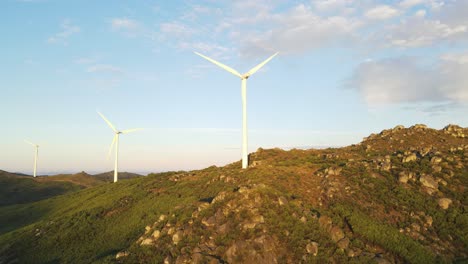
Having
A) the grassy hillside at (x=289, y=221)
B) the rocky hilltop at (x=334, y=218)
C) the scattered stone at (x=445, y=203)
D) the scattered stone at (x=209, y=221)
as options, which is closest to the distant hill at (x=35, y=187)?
the grassy hillside at (x=289, y=221)

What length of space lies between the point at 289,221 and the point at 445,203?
17689 mm

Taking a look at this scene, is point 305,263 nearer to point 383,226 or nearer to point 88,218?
point 383,226

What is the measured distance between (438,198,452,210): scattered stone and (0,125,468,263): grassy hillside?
95 millimetres

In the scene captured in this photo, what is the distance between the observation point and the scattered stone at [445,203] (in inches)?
1459

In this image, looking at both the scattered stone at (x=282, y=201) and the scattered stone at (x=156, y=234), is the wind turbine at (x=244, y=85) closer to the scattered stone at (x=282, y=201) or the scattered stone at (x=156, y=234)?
the scattered stone at (x=282, y=201)

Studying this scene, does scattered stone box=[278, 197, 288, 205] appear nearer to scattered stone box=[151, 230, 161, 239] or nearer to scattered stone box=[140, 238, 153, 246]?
scattered stone box=[151, 230, 161, 239]

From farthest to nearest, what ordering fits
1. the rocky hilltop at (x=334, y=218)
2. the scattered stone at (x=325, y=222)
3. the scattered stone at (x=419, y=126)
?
the scattered stone at (x=419, y=126)
the scattered stone at (x=325, y=222)
the rocky hilltop at (x=334, y=218)

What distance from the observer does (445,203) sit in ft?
122

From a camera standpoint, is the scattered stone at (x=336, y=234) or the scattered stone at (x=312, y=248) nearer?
the scattered stone at (x=312, y=248)

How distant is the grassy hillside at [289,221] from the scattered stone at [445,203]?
0.31ft

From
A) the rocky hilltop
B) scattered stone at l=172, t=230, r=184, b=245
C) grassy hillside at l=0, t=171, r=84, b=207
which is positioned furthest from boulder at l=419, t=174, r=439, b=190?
grassy hillside at l=0, t=171, r=84, b=207

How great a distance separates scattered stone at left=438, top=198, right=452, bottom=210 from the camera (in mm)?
37062

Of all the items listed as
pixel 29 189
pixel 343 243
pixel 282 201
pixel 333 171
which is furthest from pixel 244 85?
pixel 29 189

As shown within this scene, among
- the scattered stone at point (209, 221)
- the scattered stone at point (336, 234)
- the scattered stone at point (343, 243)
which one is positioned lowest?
the scattered stone at point (343, 243)
